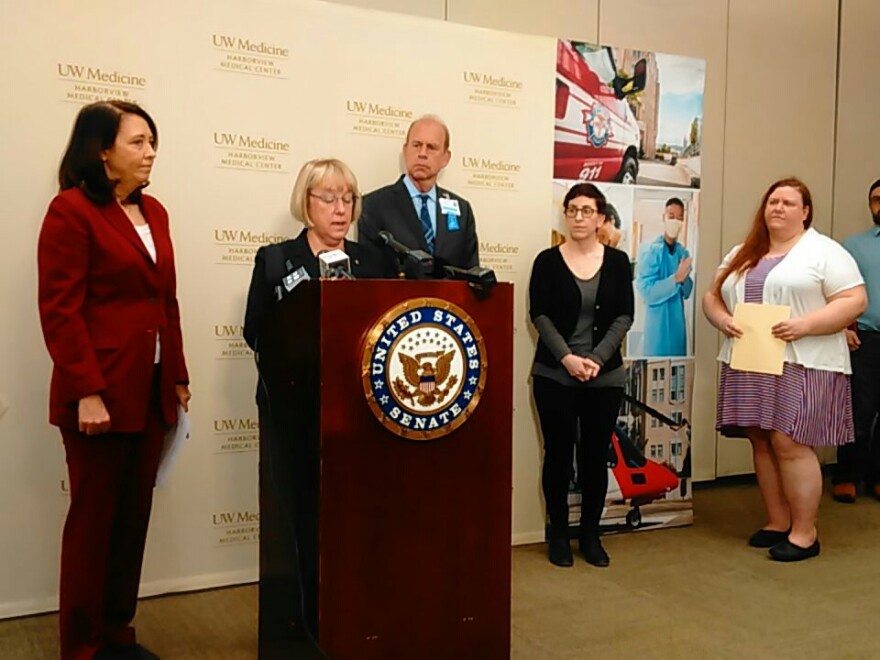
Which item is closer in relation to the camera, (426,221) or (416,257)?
(416,257)

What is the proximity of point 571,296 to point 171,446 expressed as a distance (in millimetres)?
1741

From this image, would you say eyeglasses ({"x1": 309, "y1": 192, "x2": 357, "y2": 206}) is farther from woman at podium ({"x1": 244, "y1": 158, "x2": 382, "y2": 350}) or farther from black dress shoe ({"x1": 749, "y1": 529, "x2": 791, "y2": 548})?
black dress shoe ({"x1": 749, "y1": 529, "x2": 791, "y2": 548})

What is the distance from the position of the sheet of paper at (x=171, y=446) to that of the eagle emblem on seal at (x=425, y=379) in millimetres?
950

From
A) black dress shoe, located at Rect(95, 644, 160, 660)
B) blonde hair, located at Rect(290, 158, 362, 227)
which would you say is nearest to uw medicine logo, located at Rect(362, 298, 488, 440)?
blonde hair, located at Rect(290, 158, 362, 227)

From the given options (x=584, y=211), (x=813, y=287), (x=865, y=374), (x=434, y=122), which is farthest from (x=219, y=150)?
(x=865, y=374)

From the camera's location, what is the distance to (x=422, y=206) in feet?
11.2

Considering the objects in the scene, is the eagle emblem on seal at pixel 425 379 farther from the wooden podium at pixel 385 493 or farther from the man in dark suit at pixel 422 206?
the man in dark suit at pixel 422 206

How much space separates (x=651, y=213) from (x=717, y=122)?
1.09 m

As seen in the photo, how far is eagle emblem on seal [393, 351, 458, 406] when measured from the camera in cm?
193

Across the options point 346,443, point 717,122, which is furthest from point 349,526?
point 717,122

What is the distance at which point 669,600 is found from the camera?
3191 mm

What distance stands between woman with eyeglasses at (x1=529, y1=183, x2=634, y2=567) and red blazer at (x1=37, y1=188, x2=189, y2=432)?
1664mm

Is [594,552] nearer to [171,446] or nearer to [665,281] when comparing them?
[665,281]

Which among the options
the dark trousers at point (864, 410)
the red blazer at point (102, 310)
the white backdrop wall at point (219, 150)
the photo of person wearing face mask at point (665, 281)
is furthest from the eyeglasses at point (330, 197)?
the dark trousers at point (864, 410)
